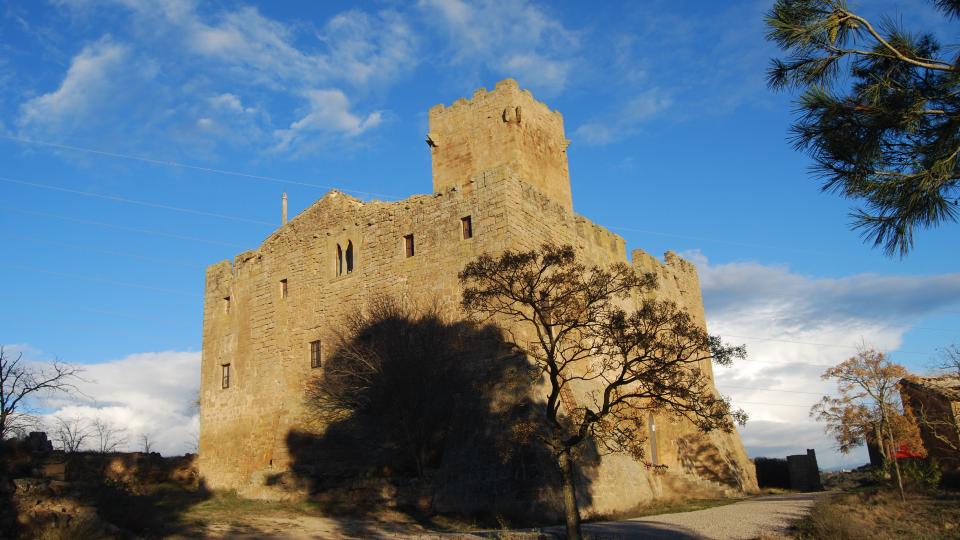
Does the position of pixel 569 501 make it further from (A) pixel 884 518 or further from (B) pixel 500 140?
(B) pixel 500 140

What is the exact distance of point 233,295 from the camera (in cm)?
2905

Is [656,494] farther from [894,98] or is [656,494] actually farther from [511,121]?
[894,98]

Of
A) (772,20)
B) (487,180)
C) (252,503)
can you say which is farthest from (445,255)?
(772,20)

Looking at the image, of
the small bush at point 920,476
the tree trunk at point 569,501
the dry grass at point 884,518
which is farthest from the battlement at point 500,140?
the small bush at point 920,476

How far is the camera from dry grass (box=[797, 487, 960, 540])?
1425cm

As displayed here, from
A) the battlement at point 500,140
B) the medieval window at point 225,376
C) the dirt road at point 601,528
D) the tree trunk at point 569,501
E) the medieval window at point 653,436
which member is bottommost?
the dirt road at point 601,528

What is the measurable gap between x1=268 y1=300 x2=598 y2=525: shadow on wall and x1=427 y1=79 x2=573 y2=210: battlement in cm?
530

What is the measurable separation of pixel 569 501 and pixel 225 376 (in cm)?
1920

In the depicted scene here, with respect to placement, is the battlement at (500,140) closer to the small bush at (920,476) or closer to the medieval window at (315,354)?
the medieval window at (315,354)

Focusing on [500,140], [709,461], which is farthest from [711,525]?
[500,140]

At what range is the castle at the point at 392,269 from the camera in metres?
22.0

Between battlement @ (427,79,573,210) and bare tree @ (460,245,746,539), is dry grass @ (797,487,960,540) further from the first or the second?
battlement @ (427,79,573,210)

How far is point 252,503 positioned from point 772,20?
711 inches

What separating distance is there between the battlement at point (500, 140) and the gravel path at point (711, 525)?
10.8 meters
